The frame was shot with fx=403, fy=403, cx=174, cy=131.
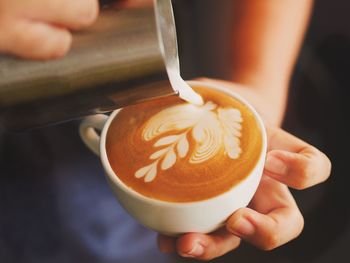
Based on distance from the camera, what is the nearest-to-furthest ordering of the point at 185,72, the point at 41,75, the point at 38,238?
the point at 41,75 → the point at 38,238 → the point at 185,72

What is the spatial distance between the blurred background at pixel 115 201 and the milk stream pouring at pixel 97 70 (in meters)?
0.30

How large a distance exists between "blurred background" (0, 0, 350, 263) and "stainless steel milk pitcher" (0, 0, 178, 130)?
1.00 ft

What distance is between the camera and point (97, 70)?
0.36m

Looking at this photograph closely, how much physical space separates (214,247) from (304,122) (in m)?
0.30

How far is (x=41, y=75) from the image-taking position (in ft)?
1.18

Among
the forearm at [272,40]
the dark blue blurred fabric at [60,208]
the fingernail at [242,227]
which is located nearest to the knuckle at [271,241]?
the fingernail at [242,227]

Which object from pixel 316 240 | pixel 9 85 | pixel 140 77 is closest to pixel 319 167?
pixel 316 240

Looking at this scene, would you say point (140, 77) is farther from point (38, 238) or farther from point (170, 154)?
point (38, 238)

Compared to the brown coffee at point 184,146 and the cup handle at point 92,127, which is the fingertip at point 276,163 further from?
the cup handle at point 92,127

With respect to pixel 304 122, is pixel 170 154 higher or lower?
higher

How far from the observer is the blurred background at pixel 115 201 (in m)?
0.59

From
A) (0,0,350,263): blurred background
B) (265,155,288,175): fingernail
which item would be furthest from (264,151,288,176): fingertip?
(0,0,350,263): blurred background

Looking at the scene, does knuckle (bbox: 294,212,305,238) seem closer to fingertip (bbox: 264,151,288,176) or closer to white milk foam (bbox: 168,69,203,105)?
fingertip (bbox: 264,151,288,176)

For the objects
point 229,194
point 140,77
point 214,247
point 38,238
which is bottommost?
point 38,238
